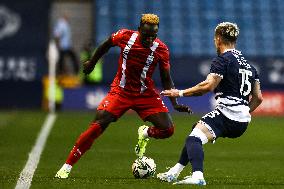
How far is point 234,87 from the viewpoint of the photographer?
35.2ft

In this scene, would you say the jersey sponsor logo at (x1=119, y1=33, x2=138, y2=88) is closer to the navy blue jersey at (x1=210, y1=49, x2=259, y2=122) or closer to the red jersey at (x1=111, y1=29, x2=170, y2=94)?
the red jersey at (x1=111, y1=29, x2=170, y2=94)

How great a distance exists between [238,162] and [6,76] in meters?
12.9

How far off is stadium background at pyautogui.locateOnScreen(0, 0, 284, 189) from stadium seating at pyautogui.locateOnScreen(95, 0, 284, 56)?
30 millimetres

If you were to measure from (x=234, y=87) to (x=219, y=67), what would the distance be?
0.33 meters

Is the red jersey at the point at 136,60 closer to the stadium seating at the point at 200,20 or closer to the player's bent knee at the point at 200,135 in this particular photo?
the player's bent knee at the point at 200,135

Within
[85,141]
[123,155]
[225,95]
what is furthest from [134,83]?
[123,155]

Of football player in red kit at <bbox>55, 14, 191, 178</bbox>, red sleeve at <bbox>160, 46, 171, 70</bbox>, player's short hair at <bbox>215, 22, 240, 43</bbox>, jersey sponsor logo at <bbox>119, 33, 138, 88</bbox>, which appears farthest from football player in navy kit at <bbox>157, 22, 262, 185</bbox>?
jersey sponsor logo at <bbox>119, 33, 138, 88</bbox>

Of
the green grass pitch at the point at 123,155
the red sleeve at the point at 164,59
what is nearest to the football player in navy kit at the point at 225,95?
the green grass pitch at the point at 123,155

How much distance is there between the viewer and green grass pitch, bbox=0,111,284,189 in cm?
1105

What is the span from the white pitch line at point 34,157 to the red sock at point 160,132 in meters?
1.48

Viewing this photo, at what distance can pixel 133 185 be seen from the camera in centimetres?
Result: 1067

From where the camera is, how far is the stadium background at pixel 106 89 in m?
12.4

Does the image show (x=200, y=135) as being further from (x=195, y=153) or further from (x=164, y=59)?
(x=164, y=59)

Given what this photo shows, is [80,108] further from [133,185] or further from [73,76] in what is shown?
[133,185]
